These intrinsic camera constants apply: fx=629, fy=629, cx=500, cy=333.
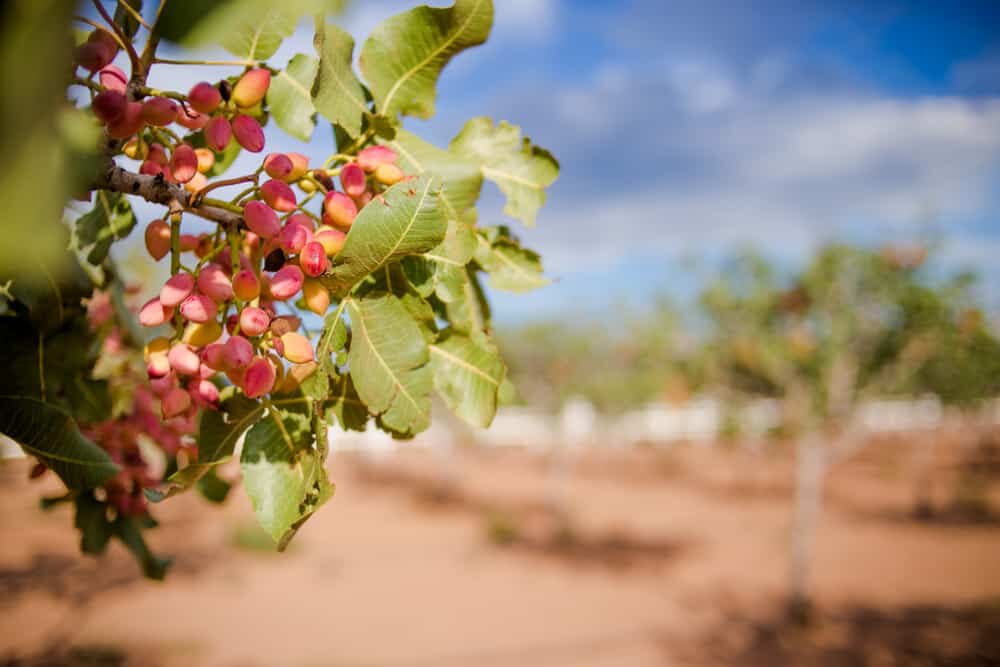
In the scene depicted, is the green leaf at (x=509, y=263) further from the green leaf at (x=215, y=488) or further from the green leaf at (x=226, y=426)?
the green leaf at (x=215, y=488)

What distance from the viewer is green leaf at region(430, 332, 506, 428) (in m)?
0.84

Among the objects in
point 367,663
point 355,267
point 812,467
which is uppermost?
point 812,467

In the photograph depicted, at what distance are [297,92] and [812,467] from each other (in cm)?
897

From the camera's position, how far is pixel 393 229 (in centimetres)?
66

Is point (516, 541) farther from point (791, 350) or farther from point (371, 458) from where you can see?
point (371, 458)

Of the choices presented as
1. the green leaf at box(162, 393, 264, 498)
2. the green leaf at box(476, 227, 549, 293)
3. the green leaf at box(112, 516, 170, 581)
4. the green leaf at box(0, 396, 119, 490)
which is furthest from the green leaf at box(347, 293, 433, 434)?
the green leaf at box(112, 516, 170, 581)

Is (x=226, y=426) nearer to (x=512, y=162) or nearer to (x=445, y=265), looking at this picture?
(x=445, y=265)

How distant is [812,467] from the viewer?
837cm

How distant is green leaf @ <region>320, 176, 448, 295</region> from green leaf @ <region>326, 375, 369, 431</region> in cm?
16

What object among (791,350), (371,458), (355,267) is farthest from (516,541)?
(355,267)

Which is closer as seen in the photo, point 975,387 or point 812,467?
point 812,467

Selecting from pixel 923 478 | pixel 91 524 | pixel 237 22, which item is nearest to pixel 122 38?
pixel 237 22

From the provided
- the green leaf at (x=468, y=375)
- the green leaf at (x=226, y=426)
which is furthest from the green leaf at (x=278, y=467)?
the green leaf at (x=468, y=375)

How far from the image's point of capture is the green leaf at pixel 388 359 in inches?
28.3
